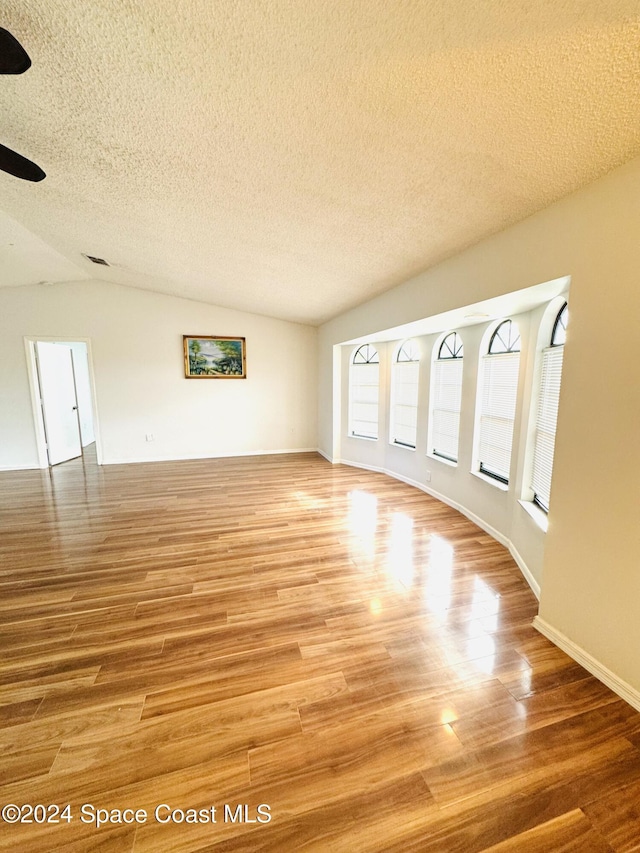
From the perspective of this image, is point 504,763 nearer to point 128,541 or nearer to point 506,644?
point 506,644

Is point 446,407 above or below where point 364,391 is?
below

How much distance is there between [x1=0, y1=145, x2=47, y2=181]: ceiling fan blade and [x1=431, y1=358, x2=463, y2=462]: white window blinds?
151 inches

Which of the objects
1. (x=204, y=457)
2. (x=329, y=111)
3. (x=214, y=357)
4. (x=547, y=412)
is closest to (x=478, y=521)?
(x=547, y=412)

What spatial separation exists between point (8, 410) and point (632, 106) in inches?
305

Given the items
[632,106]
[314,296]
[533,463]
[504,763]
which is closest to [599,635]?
[504,763]

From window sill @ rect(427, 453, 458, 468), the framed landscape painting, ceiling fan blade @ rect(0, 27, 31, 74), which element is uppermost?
ceiling fan blade @ rect(0, 27, 31, 74)

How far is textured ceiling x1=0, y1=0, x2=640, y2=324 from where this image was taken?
1041mm

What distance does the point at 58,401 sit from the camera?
235 inches

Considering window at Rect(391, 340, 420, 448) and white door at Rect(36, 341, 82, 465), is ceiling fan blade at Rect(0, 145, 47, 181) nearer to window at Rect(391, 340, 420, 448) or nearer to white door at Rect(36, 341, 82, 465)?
window at Rect(391, 340, 420, 448)

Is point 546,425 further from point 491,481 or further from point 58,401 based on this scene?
point 58,401

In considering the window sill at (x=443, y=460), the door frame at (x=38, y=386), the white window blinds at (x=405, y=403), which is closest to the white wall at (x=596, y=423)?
the window sill at (x=443, y=460)

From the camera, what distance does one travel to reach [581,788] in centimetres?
117

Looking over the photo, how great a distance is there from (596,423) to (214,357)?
19.4ft

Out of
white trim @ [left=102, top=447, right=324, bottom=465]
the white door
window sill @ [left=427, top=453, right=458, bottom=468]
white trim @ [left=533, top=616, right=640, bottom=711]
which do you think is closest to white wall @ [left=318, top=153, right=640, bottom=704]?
white trim @ [left=533, top=616, right=640, bottom=711]
